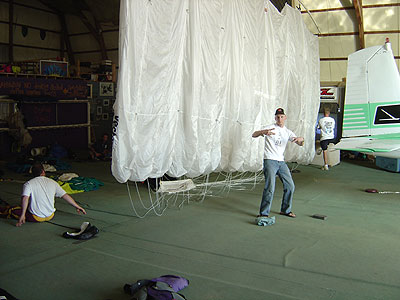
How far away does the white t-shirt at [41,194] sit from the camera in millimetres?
6145

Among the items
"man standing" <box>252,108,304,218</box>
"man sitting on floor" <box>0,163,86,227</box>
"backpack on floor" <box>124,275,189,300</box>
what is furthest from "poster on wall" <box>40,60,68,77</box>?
"backpack on floor" <box>124,275,189,300</box>

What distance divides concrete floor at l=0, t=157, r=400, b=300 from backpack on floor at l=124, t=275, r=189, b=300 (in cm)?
9

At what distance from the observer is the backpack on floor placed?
3.55 m

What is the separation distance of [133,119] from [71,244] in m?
1.86

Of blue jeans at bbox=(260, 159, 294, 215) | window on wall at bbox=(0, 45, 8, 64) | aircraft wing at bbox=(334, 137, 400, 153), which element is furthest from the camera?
window on wall at bbox=(0, 45, 8, 64)

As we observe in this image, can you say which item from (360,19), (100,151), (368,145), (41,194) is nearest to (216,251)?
(41,194)

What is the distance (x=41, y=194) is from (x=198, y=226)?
2.39m

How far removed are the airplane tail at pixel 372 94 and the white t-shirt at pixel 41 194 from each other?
18.4 ft

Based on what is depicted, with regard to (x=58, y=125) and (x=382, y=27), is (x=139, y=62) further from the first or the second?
(x=382, y=27)

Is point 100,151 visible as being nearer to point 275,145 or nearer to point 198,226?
point 198,226

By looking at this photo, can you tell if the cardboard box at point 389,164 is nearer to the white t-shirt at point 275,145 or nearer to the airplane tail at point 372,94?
the airplane tail at point 372,94

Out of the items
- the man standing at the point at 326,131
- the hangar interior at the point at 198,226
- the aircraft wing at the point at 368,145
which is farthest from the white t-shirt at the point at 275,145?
the man standing at the point at 326,131

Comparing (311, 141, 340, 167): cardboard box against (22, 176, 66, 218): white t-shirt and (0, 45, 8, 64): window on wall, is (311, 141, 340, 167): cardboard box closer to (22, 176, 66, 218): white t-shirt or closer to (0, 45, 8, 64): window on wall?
(22, 176, 66, 218): white t-shirt

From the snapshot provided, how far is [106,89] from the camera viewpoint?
17.5m
